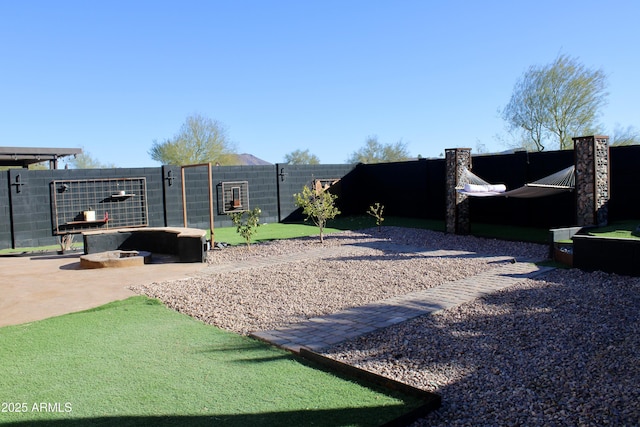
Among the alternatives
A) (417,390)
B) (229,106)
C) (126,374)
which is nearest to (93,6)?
(126,374)

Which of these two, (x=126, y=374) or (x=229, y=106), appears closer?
(x=126, y=374)

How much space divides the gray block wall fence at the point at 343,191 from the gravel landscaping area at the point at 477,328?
3427mm

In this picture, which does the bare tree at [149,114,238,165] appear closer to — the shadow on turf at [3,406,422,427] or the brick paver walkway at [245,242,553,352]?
the brick paver walkway at [245,242,553,352]

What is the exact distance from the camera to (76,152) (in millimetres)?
15016

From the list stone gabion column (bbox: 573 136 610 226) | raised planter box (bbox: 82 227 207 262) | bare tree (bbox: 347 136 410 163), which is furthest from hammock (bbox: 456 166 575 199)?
bare tree (bbox: 347 136 410 163)

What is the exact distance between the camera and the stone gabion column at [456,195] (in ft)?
39.4

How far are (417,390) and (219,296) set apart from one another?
11.9ft

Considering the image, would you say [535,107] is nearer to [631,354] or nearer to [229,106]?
[229,106]

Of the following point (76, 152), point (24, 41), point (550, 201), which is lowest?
point (550, 201)

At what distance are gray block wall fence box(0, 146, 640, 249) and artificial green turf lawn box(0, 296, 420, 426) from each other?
26.4 ft

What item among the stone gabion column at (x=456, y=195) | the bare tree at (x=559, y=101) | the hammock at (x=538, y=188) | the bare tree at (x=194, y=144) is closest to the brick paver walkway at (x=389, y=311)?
the hammock at (x=538, y=188)

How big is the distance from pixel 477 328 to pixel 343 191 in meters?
13.1

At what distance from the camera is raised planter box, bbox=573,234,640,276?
6801 millimetres

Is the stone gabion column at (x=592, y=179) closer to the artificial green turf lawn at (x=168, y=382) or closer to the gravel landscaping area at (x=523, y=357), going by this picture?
the gravel landscaping area at (x=523, y=357)
